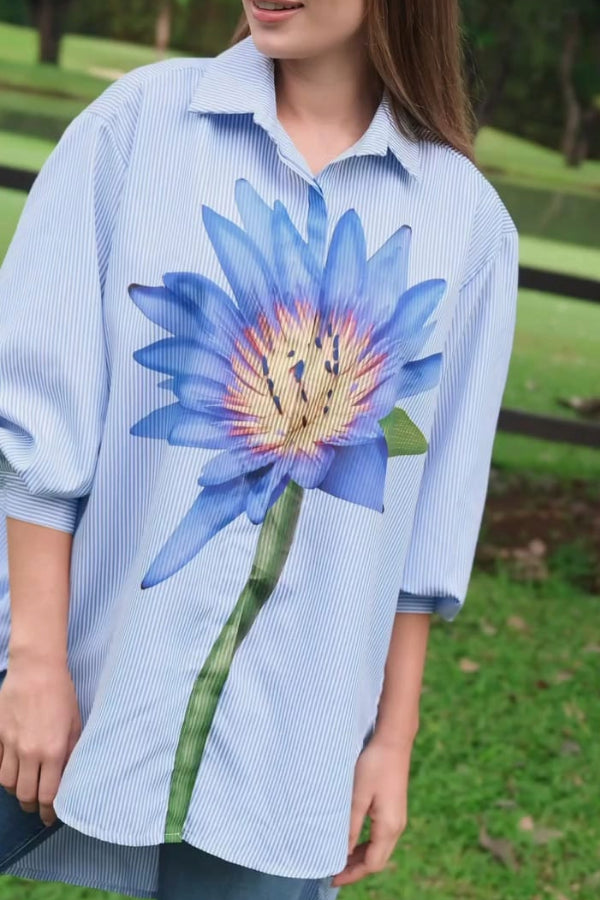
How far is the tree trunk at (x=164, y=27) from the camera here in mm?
6633

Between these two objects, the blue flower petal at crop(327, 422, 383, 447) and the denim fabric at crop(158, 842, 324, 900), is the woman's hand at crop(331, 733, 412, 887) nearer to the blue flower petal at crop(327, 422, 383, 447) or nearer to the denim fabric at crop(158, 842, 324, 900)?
the denim fabric at crop(158, 842, 324, 900)

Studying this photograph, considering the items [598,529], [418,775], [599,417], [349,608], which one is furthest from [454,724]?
[599,417]

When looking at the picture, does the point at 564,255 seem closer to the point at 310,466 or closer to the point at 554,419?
the point at 554,419

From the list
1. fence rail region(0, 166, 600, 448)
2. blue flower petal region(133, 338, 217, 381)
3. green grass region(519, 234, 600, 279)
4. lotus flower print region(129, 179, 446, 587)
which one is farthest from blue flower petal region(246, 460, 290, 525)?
green grass region(519, 234, 600, 279)

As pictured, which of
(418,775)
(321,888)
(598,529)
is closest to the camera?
(321,888)

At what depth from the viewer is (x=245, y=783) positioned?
1.27 metres

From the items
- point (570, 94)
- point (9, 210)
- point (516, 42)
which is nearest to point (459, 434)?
point (9, 210)

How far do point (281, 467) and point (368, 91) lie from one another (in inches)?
17.5

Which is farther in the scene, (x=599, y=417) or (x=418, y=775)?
(x=599, y=417)

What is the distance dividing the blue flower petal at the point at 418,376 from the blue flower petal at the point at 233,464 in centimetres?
17

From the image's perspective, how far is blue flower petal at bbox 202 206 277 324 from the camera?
1.26 metres

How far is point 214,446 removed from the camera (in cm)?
127

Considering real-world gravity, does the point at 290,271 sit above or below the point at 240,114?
below

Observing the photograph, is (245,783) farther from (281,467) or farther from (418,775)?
(418,775)
